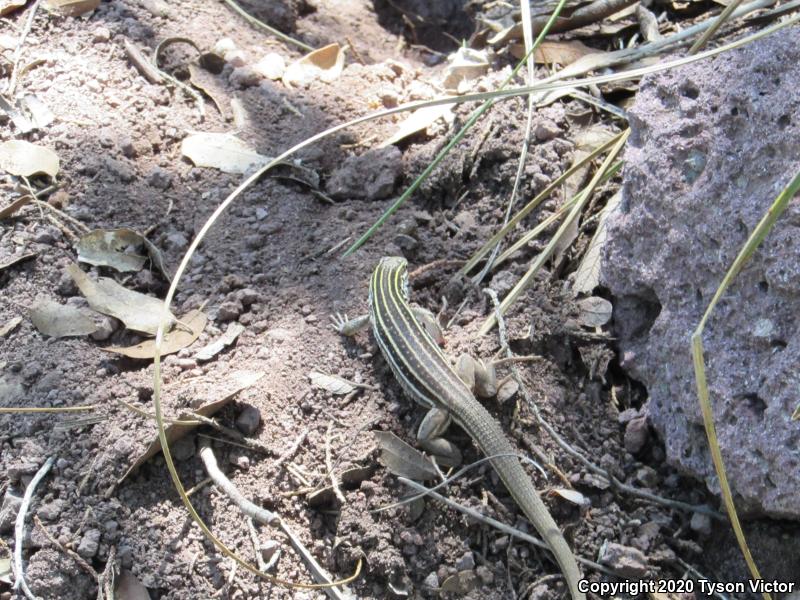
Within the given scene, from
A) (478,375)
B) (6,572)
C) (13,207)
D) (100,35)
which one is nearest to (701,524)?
(478,375)

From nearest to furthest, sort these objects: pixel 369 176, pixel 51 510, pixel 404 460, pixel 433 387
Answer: pixel 51 510, pixel 404 460, pixel 433 387, pixel 369 176

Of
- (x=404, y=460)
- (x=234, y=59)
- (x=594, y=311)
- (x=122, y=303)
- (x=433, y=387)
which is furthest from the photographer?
(x=234, y=59)

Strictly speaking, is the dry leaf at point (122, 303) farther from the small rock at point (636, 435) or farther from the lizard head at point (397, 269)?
the small rock at point (636, 435)

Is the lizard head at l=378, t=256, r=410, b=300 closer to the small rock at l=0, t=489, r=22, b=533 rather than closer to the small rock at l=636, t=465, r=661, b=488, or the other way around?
the small rock at l=636, t=465, r=661, b=488

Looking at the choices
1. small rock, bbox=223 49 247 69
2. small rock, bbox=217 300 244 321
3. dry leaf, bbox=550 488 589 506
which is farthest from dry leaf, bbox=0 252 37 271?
dry leaf, bbox=550 488 589 506

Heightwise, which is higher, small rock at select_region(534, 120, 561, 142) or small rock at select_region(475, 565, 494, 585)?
small rock at select_region(534, 120, 561, 142)

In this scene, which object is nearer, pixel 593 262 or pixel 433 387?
pixel 433 387

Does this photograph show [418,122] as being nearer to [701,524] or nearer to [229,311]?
[229,311]

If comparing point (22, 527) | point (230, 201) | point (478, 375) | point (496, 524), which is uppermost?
point (230, 201)
